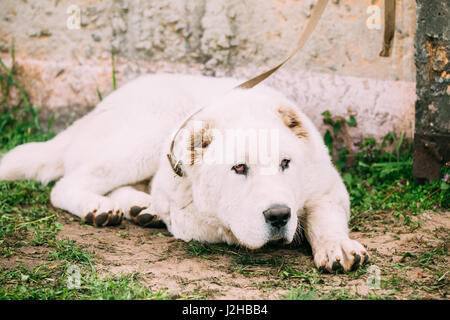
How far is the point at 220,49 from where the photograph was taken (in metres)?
4.83

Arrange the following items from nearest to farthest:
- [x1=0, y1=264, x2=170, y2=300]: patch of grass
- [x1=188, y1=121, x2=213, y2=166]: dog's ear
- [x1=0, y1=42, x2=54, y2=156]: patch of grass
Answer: [x1=0, y1=264, x2=170, y2=300]: patch of grass
[x1=188, y1=121, x2=213, y2=166]: dog's ear
[x1=0, y1=42, x2=54, y2=156]: patch of grass

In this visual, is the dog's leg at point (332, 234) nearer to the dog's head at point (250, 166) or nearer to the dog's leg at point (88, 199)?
the dog's head at point (250, 166)

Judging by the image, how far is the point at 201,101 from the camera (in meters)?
3.94

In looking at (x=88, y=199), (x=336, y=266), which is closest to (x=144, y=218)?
(x=88, y=199)

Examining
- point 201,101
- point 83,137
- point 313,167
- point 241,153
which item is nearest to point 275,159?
point 241,153

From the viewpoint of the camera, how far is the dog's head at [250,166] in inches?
104

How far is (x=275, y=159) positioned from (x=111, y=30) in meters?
3.06

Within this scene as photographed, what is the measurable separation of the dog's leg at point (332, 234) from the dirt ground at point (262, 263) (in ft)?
0.22

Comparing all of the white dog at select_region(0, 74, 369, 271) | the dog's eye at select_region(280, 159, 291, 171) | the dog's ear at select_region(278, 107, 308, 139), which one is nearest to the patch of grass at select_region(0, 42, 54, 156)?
the white dog at select_region(0, 74, 369, 271)

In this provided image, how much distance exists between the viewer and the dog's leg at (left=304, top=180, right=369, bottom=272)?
8.71 ft

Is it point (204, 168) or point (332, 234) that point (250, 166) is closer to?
point (204, 168)

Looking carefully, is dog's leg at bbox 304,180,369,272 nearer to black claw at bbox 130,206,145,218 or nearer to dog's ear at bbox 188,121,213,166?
dog's ear at bbox 188,121,213,166

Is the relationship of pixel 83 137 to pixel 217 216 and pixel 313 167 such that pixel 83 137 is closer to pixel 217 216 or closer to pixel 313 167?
pixel 217 216

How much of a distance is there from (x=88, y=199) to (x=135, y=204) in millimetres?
353
